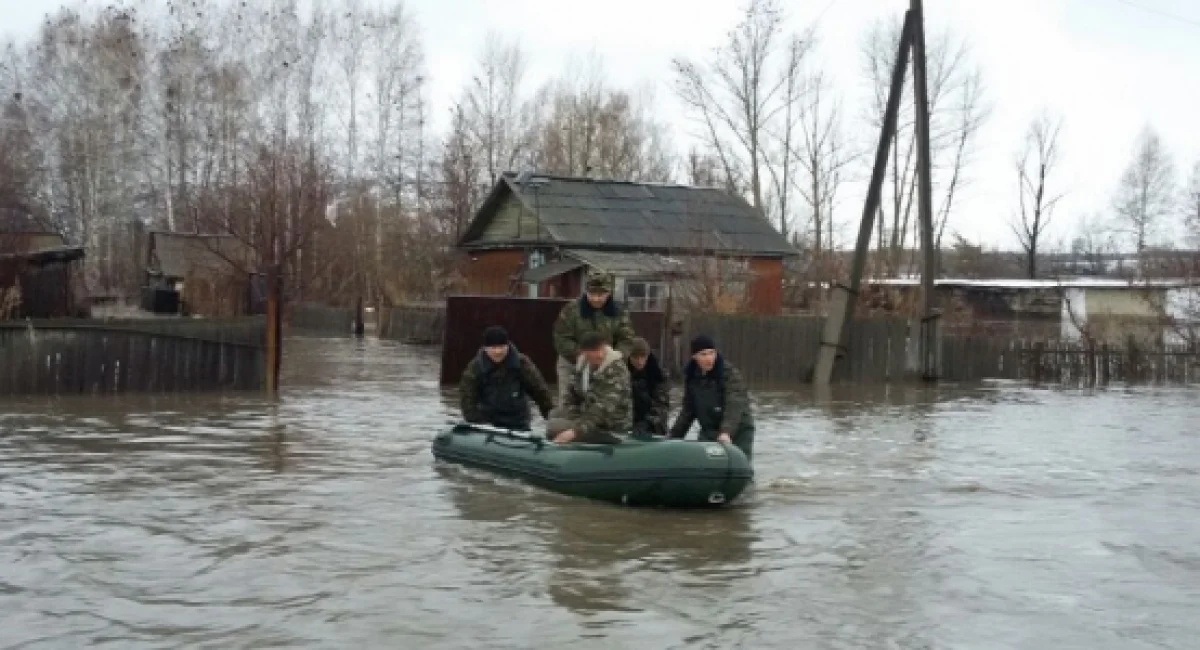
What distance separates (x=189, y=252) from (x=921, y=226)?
26.6 meters

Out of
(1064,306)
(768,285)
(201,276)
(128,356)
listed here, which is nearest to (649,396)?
(128,356)

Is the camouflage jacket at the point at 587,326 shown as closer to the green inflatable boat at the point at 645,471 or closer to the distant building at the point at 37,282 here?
the green inflatable boat at the point at 645,471

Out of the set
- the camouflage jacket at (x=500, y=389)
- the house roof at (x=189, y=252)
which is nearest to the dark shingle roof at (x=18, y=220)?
the house roof at (x=189, y=252)

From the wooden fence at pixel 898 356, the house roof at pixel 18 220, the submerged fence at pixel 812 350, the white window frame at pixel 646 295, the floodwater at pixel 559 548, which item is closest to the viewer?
the floodwater at pixel 559 548

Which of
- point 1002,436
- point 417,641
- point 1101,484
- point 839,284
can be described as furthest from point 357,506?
point 839,284

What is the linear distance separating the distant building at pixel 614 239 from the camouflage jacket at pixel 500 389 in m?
20.0

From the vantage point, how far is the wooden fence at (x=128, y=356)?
18234 mm

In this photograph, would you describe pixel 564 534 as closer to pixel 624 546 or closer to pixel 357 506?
pixel 624 546

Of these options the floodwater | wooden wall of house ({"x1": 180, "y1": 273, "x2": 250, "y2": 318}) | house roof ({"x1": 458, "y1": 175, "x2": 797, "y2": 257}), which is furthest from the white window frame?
the floodwater

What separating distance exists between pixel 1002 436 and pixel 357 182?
39.9 m

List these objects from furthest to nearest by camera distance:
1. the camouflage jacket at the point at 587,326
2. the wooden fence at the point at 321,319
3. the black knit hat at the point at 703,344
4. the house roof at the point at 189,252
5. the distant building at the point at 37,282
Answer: the wooden fence at the point at 321,319
the house roof at the point at 189,252
the distant building at the point at 37,282
the camouflage jacket at the point at 587,326
the black knit hat at the point at 703,344

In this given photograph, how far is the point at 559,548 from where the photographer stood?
9.41 m

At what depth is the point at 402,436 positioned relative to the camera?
16.1 m

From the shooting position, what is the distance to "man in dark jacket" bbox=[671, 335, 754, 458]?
11.1m
